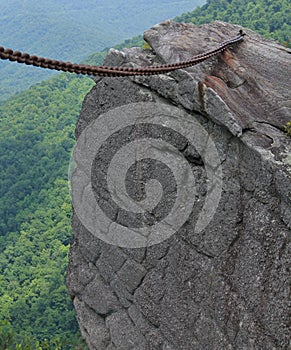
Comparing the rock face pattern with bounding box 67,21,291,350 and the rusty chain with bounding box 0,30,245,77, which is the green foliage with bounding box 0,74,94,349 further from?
the rusty chain with bounding box 0,30,245,77

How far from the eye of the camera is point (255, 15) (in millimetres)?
32438

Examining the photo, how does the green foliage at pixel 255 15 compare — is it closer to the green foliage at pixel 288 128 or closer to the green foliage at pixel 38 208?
the green foliage at pixel 38 208

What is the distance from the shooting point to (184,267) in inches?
219

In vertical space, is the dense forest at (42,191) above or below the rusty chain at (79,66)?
below

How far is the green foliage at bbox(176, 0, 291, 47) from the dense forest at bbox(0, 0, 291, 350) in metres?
0.06

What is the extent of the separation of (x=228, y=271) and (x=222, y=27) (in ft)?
11.0

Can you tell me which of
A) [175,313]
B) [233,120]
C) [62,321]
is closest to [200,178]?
[233,120]

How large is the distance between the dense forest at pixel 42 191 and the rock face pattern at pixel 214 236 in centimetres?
1568

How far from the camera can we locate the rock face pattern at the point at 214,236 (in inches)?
187

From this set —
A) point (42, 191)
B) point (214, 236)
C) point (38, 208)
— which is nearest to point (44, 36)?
point (42, 191)

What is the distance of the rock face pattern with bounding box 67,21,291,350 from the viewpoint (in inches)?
187

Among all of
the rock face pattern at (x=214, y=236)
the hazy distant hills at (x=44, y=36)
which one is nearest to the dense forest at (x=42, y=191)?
the rock face pattern at (x=214, y=236)

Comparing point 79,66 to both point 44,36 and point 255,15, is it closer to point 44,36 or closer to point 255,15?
point 255,15

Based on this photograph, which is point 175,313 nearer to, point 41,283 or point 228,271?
point 228,271
